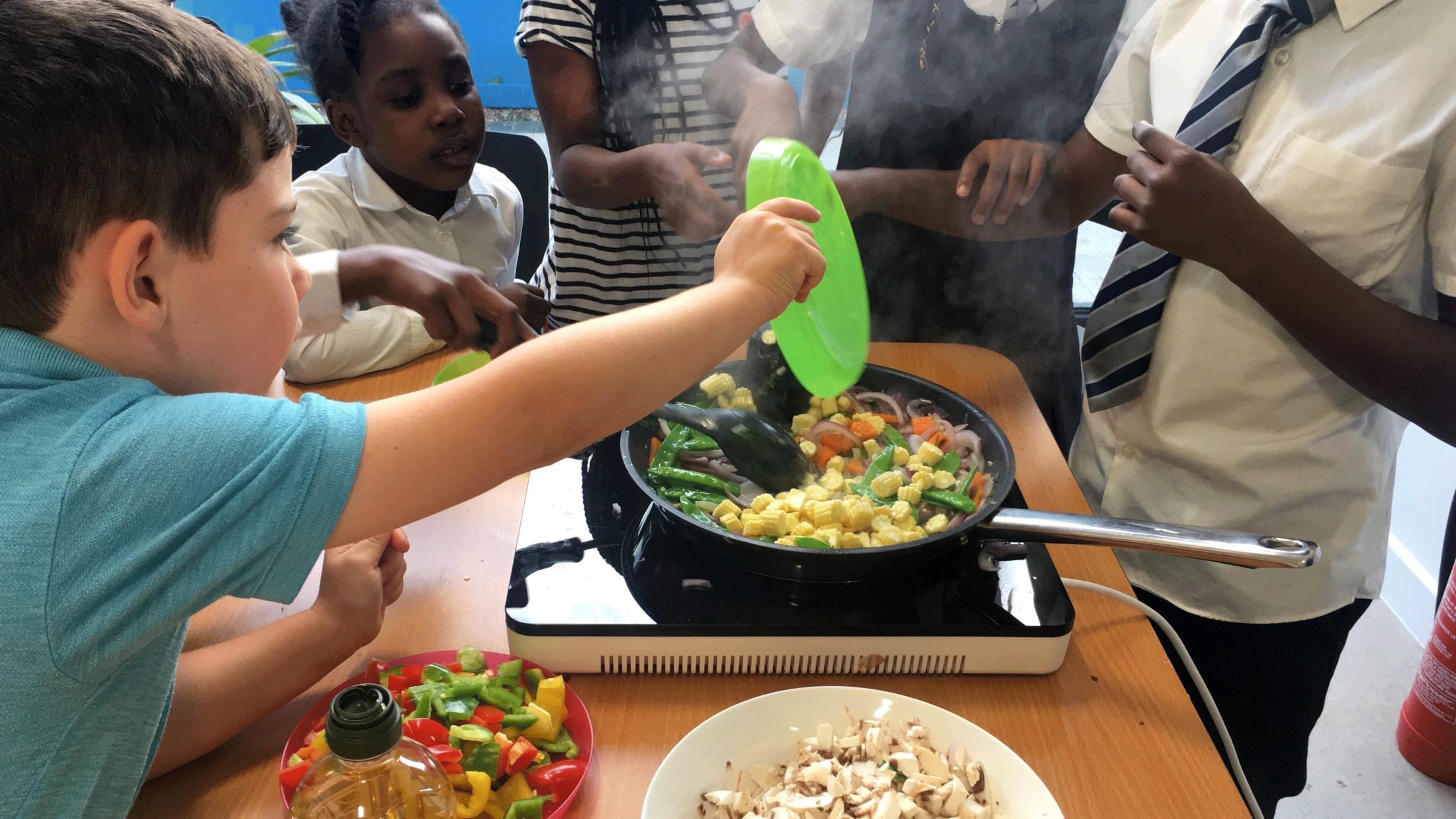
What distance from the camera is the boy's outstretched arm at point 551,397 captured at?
72cm

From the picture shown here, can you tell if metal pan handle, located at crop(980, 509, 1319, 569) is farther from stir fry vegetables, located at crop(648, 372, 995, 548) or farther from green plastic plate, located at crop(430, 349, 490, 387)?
green plastic plate, located at crop(430, 349, 490, 387)

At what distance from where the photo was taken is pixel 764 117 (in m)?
1.55

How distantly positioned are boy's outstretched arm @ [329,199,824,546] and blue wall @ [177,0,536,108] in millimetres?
1693

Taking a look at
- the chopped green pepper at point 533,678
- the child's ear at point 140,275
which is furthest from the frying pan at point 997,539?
the child's ear at point 140,275

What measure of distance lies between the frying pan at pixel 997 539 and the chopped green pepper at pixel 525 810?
1.13 ft

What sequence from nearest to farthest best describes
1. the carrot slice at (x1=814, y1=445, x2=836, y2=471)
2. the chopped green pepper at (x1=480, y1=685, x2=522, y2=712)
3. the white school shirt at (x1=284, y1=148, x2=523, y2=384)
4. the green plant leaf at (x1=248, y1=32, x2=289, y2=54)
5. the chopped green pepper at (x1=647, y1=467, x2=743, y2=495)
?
the chopped green pepper at (x1=480, y1=685, x2=522, y2=712) < the chopped green pepper at (x1=647, y1=467, x2=743, y2=495) < the carrot slice at (x1=814, y1=445, x2=836, y2=471) < the white school shirt at (x1=284, y1=148, x2=523, y2=384) < the green plant leaf at (x1=248, y1=32, x2=289, y2=54)

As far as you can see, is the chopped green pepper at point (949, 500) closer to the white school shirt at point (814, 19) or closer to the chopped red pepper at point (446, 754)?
the chopped red pepper at point (446, 754)

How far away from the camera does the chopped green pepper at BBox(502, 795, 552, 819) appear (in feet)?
2.72

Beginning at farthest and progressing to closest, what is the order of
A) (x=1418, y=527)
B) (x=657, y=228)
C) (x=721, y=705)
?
(x=1418, y=527) → (x=657, y=228) → (x=721, y=705)

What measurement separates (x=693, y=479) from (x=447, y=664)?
1.32 ft

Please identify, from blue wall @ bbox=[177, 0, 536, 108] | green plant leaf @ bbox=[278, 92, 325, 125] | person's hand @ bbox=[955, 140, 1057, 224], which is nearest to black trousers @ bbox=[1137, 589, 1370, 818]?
person's hand @ bbox=[955, 140, 1057, 224]

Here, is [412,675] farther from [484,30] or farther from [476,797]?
[484,30]

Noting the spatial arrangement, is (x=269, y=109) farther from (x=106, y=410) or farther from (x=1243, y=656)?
(x=1243, y=656)

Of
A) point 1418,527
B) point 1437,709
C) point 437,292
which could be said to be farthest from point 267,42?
point 1418,527
